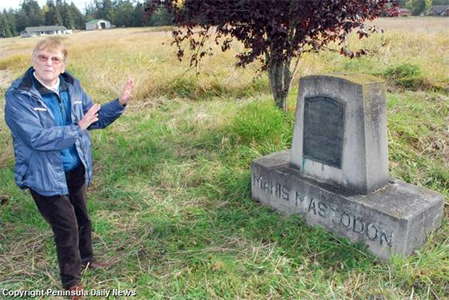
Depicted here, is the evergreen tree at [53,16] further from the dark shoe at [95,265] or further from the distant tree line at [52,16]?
the dark shoe at [95,265]

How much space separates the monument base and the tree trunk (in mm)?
1924

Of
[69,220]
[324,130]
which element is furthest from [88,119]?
[324,130]

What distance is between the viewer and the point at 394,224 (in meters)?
2.88

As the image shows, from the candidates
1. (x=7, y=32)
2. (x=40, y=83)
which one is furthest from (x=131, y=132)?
(x=7, y=32)

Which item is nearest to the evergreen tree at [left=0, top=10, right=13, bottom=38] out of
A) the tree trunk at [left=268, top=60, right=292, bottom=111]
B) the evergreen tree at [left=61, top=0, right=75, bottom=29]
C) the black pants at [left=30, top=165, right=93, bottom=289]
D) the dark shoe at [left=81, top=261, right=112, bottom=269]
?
the evergreen tree at [left=61, top=0, right=75, bottom=29]

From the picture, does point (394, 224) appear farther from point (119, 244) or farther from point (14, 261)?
point (14, 261)

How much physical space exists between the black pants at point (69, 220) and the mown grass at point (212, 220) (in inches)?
11.2

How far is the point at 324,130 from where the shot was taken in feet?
11.0

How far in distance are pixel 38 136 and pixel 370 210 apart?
2.33 meters

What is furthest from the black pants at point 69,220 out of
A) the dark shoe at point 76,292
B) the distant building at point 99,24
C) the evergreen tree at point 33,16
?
the evergreen tree at point 33,16

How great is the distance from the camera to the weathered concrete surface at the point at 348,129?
306 cm

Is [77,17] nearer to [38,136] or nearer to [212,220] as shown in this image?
[212,220]

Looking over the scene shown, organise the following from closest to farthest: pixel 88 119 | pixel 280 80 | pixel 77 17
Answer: pixel 88 119
pixel 280 80
pixel 77 17

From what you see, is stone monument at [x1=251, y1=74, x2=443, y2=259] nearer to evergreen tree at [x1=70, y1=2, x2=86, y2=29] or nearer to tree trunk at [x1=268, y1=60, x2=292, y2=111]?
tree trunk at [x1=268, y1=60, x2=292, y2=111]
